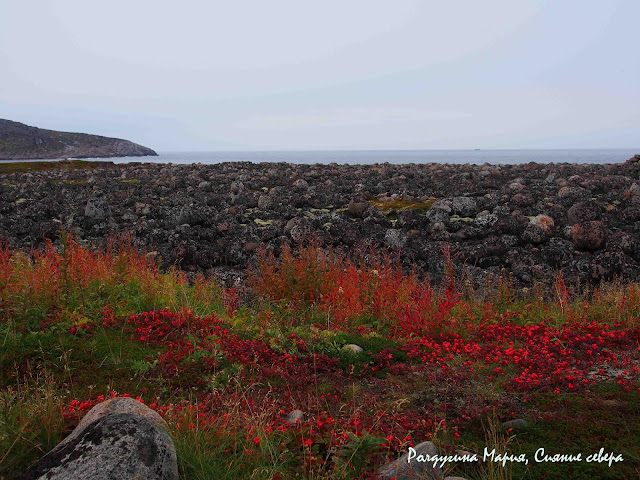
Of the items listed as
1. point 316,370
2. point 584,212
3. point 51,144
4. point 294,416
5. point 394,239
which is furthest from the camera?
point 51,144

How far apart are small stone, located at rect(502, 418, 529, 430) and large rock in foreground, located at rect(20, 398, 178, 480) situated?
3274 mm

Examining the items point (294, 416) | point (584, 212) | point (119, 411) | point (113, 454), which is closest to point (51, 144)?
point (584, 212)

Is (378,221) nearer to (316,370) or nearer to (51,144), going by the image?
(316,370)

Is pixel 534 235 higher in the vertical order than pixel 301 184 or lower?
lower

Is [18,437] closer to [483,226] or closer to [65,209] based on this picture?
[483,226]

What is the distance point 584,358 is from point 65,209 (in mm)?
18652

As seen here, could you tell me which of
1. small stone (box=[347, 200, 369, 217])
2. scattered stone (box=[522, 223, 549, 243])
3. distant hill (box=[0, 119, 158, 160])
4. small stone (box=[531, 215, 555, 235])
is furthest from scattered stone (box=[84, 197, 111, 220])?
distant hill (box=[0, 119, 158, 160])

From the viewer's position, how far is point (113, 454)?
3568mm

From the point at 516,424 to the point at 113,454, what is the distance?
381 centimetres

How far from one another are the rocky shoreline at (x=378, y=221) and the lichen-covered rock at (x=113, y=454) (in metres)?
9.42

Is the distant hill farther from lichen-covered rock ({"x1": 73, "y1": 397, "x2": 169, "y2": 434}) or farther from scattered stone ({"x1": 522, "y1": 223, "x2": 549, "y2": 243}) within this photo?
lichen-covered rock ({"x1": 73, "y1": 397, "x2": 169, "y2": 434})

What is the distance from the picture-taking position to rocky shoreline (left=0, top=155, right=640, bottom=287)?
534 inches

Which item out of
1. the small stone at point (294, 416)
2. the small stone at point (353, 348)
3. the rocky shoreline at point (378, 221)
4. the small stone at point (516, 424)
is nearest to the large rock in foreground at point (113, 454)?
the small stone at point (294, 416)

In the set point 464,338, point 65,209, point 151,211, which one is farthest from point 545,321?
point 65,209
